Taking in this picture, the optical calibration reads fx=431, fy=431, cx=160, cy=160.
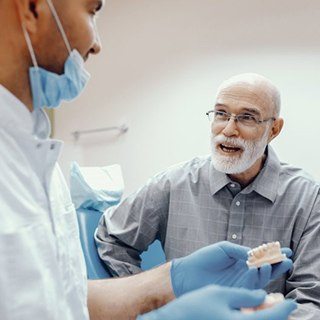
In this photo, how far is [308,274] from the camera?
53.4 inches

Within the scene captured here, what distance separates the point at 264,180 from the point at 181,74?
4.51ft

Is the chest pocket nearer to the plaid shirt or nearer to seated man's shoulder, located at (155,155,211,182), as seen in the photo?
the plaid shirt

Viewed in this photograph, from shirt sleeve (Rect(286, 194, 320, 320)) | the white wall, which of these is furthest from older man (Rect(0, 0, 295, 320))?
the white wall

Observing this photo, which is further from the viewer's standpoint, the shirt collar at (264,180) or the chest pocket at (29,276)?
the shirt collar at (264,180)

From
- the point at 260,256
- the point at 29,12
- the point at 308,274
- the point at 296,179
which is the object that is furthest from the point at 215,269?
the point at 29,12

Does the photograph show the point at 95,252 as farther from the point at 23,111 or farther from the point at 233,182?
the point at 23,111

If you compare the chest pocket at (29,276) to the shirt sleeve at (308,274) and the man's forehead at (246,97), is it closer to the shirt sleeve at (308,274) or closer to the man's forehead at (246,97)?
the shirt sleeve at (308,274)

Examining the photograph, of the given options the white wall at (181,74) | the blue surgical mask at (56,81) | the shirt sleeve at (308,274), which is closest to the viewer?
the blue surgical mask at (56,81)

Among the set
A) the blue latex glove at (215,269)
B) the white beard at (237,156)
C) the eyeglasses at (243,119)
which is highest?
the eyeglasses at (243,119)

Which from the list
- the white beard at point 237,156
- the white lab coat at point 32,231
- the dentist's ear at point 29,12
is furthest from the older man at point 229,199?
the dentist's ear at point 29,12

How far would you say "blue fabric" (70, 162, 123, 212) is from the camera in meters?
1.75

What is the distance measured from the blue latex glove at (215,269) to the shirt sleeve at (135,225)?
52cm

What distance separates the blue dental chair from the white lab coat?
72 centimetres

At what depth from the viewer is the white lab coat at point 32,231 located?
681mm
